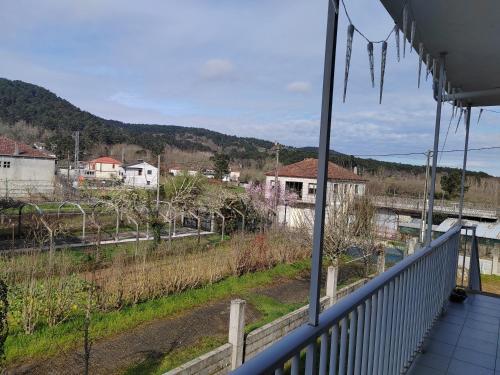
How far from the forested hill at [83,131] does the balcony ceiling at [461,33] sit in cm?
3647

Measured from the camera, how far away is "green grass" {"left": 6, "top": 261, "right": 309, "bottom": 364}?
505cm

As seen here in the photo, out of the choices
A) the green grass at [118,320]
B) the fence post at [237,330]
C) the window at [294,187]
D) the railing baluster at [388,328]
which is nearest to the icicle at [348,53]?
the railing baluster at [388,328]

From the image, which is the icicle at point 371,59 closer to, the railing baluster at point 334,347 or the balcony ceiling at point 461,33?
the balcony ceiling at point 461,33

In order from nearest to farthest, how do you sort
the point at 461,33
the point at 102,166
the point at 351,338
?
the point at 351,338
the point at 461,33
the point at 102,166

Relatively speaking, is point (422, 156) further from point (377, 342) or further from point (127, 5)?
point (377, 342)

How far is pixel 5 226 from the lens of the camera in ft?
43.5

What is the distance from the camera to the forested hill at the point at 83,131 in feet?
151

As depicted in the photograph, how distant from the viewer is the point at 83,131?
54281 millimetres

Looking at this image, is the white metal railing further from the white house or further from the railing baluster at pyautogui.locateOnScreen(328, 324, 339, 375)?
the white house

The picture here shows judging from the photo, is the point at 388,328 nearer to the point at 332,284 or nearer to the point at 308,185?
the point at 332,284

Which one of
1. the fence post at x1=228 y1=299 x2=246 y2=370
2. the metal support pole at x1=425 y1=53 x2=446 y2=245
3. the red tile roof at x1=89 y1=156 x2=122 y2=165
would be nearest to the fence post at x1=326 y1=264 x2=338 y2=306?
the fence post at x1=228 y1=299 x2=246 y2=370

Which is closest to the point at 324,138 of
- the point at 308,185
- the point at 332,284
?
the point at 332,284

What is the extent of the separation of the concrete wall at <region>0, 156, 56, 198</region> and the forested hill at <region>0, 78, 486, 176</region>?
1673 cm

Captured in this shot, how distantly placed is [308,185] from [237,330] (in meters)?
16.4
